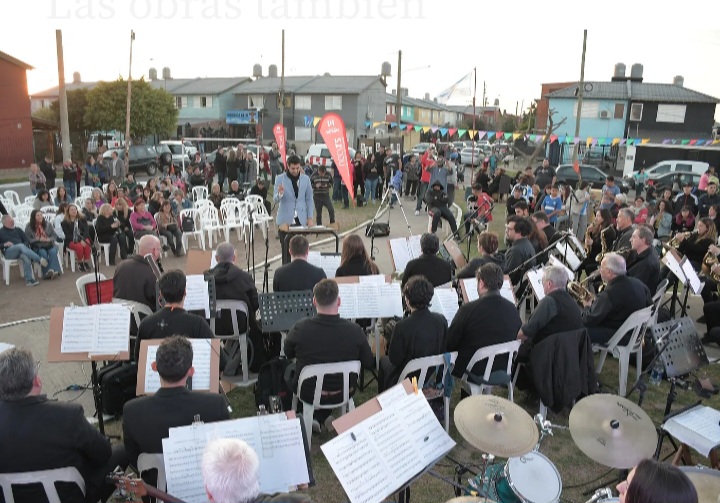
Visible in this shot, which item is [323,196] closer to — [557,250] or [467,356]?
[557,250]

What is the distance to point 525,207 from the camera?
9773 mm

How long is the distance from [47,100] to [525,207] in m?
67.3

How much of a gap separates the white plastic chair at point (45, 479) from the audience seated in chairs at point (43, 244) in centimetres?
708

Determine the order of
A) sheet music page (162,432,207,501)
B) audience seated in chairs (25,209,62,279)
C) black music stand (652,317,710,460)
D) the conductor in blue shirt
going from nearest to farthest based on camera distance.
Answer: sheet music page (162,432,207,501) → black music stand (652,317,710,460) → audience seated in chairs (25,209,62,279) → the conductor in blue shirt

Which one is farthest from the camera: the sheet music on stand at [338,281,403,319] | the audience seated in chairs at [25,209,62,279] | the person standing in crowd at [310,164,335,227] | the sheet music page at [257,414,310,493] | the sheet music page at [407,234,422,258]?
the person standing in crowd at [310,164,335,227]

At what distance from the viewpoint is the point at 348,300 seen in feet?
17.4

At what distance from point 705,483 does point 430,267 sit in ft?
12.4

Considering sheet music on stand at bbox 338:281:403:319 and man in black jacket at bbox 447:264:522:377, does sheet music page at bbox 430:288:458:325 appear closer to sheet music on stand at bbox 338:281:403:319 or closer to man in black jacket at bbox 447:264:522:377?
sheet music on stand at bbox 338:281:403:319

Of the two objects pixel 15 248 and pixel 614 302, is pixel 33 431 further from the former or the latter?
pixel 15 248

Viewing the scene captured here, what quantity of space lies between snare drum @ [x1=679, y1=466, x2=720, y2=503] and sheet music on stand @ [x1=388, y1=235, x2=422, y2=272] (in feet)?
14.6

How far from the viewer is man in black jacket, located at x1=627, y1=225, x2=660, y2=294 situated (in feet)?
21.3

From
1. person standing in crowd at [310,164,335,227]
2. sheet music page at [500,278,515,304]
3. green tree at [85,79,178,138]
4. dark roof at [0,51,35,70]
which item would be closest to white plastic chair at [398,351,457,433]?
sheet music page at [500,278,515,304]

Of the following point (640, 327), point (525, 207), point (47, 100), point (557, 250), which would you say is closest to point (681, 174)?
point (525, 207)

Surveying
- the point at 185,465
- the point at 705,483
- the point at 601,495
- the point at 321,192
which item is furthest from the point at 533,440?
the point at 321,192
